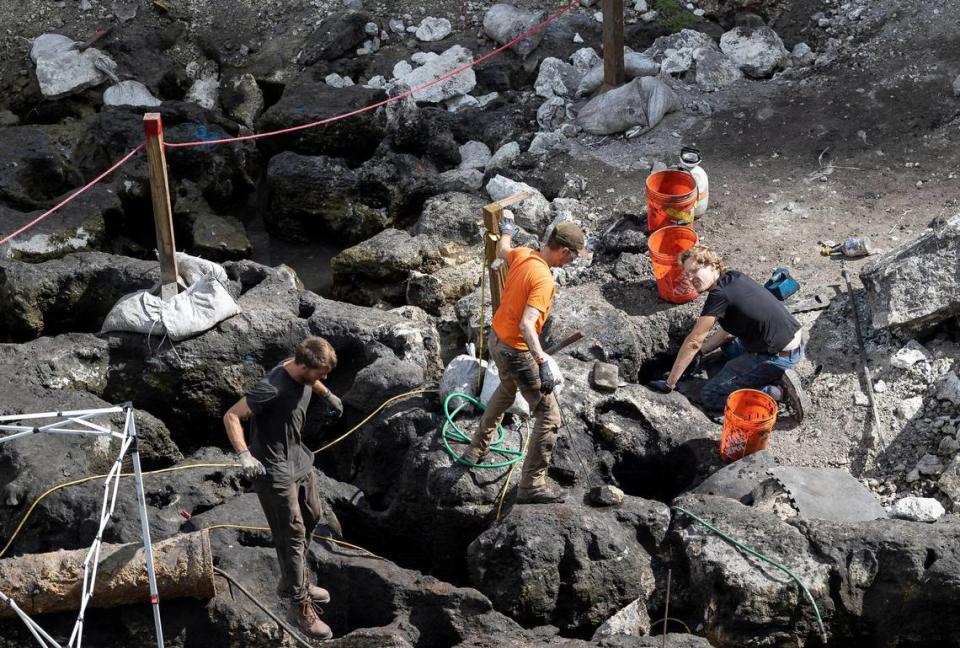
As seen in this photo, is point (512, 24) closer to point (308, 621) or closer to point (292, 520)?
point (292, 520)

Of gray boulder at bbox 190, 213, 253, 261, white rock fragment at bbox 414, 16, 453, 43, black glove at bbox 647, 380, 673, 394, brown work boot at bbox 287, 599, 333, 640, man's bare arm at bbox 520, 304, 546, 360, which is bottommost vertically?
gray boulder at bbox 190, 213, 253, 261

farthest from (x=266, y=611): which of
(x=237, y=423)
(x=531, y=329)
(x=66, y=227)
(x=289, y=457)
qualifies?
(x=66, y=227)

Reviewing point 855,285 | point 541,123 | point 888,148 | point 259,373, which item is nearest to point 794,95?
point 888,148

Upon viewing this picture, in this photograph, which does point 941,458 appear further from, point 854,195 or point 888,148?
point 888,148

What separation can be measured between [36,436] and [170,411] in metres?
1.05

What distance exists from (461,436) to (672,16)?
7094mm

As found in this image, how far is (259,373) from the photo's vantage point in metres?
7.63

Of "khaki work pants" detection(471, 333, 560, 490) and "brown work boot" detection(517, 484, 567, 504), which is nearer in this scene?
Result: "khaki work pants" detection(471, 333, 560, 490)

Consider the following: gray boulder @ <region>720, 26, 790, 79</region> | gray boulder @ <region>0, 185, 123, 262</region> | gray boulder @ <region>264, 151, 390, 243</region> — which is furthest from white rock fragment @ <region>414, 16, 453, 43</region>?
gray boulder @ <region>0, 185, 123, 262</region>

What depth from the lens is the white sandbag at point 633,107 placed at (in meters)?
10.1

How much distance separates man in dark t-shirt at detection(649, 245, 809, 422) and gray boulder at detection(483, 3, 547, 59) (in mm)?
5375

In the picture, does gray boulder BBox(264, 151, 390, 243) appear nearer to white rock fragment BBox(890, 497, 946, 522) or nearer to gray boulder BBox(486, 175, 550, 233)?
gray boulder BBox(486, 175, 550, 233)

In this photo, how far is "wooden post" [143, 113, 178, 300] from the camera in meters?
6.99

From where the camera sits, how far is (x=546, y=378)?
565 cm
